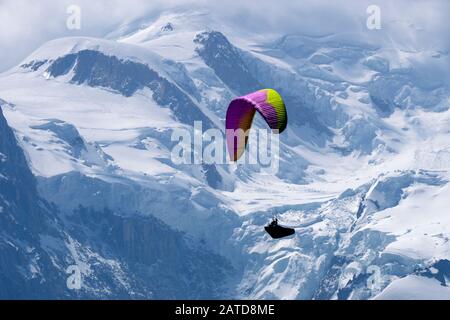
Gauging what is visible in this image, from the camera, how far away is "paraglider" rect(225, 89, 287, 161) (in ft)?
554

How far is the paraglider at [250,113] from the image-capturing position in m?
169

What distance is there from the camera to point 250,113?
180 meters
